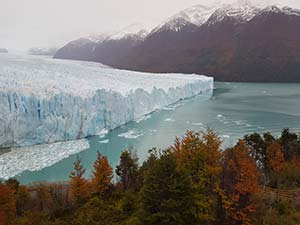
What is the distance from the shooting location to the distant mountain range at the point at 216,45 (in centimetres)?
5503

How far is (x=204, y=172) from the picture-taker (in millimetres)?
6242

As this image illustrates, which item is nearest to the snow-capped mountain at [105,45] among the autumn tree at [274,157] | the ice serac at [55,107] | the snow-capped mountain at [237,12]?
the snow-capped mountain at [237,12]

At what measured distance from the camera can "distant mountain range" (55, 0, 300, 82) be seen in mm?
55031

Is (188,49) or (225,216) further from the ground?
(188,49)

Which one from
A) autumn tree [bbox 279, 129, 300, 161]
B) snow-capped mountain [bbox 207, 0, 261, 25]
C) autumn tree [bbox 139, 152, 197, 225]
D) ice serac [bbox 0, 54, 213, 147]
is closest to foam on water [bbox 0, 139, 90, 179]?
ice serac [bbox 0, 54, 213, 147]

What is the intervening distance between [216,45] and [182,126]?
4813cm

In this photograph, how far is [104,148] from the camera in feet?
47.6

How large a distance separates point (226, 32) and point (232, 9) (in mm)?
7029

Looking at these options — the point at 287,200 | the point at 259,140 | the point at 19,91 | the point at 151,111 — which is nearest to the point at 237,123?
the point at 151,111

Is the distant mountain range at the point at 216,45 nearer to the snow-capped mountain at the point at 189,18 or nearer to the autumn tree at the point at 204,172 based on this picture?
the snow-capped mountain at the point at 189,18

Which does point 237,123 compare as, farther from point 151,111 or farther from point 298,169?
point 298,169

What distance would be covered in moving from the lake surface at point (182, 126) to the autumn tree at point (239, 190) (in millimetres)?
6277

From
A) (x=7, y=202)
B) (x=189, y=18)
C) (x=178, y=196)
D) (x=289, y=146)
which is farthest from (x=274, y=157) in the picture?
(x=189, y=18)

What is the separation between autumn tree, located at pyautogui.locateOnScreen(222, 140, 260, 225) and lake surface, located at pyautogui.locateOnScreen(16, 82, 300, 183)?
20.6 feet
